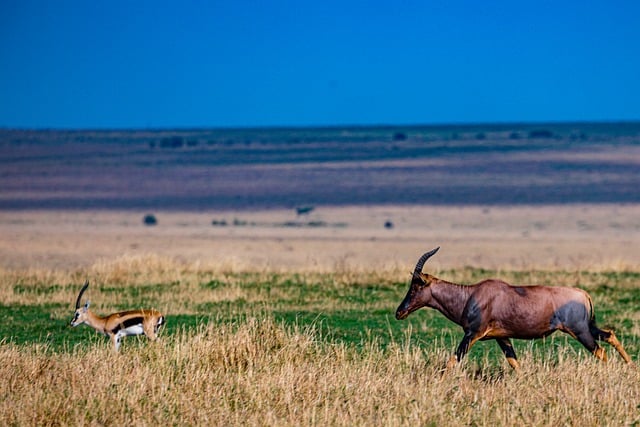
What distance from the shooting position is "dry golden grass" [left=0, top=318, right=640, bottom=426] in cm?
915

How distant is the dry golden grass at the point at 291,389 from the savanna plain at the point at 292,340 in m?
0.02

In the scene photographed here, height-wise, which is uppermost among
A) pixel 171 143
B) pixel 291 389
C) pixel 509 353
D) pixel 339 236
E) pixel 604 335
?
pixel 171 143

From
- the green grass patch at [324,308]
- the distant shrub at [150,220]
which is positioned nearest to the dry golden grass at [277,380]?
the green grass patch at [324,308]

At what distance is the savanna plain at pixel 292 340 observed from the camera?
938cm

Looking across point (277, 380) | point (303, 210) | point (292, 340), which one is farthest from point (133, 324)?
point (303, 210)

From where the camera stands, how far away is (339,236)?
44.1 m

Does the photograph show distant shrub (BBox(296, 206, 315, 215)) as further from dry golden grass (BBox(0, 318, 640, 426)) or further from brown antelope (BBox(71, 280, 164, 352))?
dry golden grass (BBox(0, 318, 640, 426))

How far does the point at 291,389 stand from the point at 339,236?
112 feet

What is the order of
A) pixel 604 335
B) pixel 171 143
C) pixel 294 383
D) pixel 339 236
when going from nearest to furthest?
pixel 294 383 → pixel 604 335 → pixel 339 236 → pixel 171 143

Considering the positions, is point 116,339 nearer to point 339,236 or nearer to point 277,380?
point 277,380

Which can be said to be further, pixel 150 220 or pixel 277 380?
pixel 150 220

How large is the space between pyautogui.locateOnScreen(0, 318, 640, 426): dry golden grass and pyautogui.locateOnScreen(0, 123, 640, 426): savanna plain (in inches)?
0.9

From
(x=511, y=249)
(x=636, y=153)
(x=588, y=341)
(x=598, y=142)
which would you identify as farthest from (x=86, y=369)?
(x=598, y=142)

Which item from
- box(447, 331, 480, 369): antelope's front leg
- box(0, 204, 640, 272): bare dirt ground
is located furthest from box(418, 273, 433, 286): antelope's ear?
box(0, 204, 640, 272): bare dirt ground
